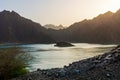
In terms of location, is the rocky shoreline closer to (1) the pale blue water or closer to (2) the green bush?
(2) the green bush

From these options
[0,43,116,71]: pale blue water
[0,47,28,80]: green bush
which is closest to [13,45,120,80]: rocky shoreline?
[0,47,28,80]: green bush

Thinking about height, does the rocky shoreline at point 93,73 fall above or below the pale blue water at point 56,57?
above

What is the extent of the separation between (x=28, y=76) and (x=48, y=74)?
0.86 meters

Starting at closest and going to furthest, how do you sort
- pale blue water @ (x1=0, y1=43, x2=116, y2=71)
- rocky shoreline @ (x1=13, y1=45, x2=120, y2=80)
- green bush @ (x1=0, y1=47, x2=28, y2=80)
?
rocky shoreline @ (x1=13, y1=45, x2=120, y2=80)
green bush @ (x1=0, y1=47, x2=28, y2=80)
pale blue water @ (x1=0, y1=43, x2=116, y2=71)

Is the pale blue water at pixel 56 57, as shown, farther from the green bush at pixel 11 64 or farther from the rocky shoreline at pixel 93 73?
the rocky shoreline at pixel 93 73

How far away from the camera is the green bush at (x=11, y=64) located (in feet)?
48.2

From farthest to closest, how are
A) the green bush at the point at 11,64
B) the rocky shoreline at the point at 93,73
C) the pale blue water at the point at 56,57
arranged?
1. the pale blue water at the point at 56,57
2. the green bush at the point at 11,64
3. the rocky shoreline at the point at 93,73

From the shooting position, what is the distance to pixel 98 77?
12.4 m

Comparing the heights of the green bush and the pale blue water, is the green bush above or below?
above

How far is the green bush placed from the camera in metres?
14.7

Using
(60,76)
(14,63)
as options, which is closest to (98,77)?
(60,76)

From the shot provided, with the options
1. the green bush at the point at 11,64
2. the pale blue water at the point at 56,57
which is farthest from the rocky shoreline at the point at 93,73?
the pale blue water at the point at 56,57

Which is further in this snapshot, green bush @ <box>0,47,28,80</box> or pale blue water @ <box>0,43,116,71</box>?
pale blue water @ <box>0,43,116,71</box>

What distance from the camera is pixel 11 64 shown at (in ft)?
48.4
